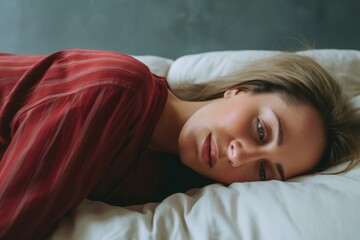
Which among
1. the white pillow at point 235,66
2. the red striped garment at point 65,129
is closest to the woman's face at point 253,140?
the red striped garment at point 65,129

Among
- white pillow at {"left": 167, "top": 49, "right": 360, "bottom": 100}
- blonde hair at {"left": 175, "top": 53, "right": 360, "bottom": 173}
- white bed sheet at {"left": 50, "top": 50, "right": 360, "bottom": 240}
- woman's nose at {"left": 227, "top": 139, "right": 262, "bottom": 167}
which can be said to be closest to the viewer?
white bed sheet at {"left": 50, "top": 50, "right": 360, "bottom": 240}

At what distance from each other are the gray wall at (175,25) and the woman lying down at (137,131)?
0.61 m

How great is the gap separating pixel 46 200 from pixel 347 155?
→ 0.73m

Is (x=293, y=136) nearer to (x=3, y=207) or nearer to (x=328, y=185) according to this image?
(x=328, y=185)

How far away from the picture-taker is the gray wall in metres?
1.62

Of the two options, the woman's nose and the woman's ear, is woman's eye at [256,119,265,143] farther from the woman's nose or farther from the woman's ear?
the woman's ear

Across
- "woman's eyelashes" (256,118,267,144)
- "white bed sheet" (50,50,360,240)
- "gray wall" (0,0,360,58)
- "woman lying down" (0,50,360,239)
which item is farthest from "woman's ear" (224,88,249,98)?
"gray wall" (0,0,360,58)

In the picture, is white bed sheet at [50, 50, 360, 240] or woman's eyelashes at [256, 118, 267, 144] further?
woman's eyelashes at [256, 118, 267, 144]

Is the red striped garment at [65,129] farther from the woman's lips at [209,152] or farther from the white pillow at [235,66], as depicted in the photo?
the white pillow at [235,66]

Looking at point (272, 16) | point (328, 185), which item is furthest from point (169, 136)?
point (272, 16)

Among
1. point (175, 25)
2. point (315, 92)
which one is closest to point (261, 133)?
point (315, 92)

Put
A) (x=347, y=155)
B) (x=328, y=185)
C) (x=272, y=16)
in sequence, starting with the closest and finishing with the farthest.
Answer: (x=328, y=185) → (x=347, y=155) → (x=272, y=16)

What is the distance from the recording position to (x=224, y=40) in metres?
1.68

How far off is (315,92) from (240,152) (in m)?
0.29
